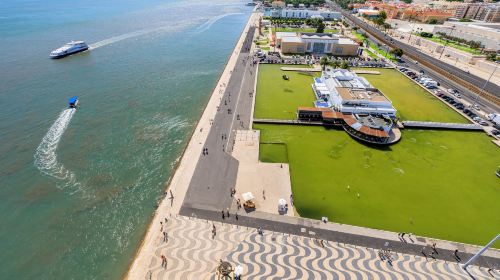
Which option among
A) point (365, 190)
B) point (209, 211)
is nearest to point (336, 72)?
point (365, 190)

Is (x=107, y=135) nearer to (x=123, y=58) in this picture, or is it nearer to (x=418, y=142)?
(x=123, y=58)

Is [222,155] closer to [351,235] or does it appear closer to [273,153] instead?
[273,153]

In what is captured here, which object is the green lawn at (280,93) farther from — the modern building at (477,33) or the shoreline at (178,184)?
the modern building at (477,33)

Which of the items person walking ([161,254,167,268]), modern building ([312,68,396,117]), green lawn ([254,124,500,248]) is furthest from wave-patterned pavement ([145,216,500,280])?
modern building ([312,68,396,117])

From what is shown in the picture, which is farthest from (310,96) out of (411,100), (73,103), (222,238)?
(73,103)

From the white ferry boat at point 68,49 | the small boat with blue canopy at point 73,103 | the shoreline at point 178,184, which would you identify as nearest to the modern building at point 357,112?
the shoreline at point 178,184
